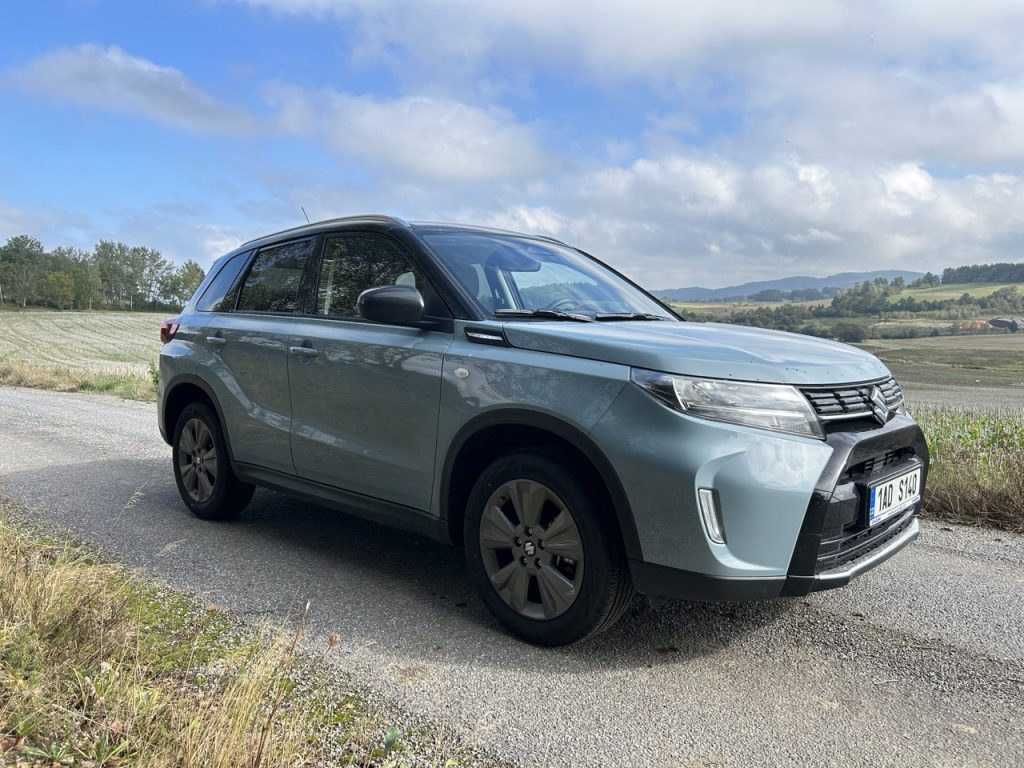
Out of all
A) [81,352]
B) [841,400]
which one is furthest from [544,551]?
[81,352]

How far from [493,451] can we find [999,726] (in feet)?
6.81

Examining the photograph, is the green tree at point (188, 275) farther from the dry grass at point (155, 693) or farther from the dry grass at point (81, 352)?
the dry grass at point (155, 693)

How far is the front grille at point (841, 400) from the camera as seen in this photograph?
297cm

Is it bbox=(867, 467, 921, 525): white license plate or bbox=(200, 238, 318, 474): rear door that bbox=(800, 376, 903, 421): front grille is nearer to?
bbox=(867, 467, 921, 525): white license plate

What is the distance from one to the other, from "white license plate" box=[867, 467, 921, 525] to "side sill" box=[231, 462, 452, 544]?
1783 mm

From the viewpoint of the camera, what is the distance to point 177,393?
18.2 ft

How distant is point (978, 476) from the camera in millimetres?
5562

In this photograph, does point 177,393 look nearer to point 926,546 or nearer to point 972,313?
point 926,546

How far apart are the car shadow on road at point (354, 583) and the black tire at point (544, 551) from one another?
15 centimetres

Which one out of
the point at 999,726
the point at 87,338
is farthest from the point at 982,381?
the point at 87,338

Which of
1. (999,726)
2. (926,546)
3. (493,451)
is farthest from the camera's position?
(926,546)

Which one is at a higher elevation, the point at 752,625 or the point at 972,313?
the point at 972,313

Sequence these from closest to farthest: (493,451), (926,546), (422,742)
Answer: (422,742) → (493,451) → (926,546)

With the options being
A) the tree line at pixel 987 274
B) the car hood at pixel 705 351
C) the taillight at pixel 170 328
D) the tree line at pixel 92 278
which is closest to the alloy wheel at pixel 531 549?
the car hood at pixel 705 351
